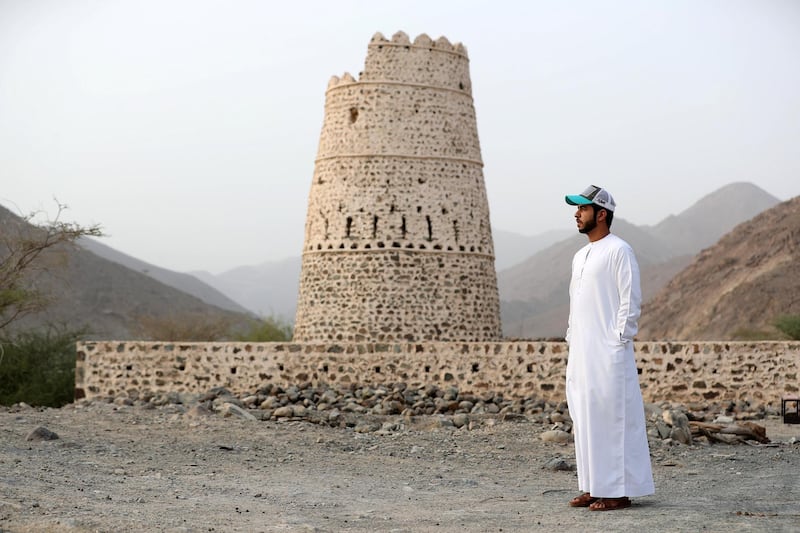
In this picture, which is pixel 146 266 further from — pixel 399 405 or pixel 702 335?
pixel 399 405

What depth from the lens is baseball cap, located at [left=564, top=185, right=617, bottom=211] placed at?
7.37 m

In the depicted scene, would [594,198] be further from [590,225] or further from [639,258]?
[639,258]

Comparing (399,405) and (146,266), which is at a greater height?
(146,266)

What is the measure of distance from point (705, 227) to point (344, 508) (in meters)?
128

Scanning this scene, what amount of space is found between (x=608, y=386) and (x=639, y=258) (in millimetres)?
98493

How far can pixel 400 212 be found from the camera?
19.7 m

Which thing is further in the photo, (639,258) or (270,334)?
(639,258)

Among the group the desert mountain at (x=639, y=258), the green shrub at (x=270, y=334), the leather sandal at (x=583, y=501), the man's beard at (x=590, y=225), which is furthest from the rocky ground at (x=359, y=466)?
the desert mountain at (x=639, y=258)

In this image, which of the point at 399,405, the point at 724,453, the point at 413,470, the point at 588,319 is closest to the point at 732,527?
the point at 588,319

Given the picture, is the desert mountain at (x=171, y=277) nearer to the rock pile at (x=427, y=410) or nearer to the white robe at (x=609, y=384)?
the rock pile at (x=427, y=410)

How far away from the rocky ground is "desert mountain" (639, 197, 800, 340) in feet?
84.2

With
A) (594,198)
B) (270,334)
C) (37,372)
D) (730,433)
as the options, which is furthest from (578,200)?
(270,334)

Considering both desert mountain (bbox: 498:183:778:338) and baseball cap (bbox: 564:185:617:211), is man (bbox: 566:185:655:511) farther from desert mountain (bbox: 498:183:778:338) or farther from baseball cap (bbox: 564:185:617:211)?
desert mountain (bbox: 498:183:778:338)

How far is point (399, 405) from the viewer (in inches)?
607
